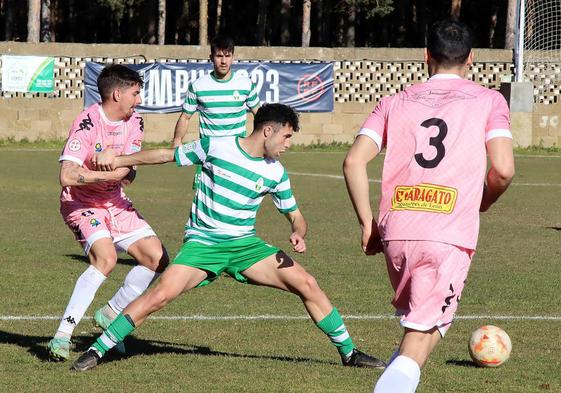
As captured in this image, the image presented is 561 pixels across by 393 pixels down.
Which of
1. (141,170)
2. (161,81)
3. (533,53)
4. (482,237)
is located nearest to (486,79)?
(533,53)

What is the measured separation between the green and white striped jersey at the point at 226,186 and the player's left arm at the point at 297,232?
171mm

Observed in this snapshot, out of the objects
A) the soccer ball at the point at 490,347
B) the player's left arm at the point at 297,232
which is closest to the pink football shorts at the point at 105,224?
the player's left arm at the point at 297,232

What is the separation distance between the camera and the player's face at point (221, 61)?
12.3 meters

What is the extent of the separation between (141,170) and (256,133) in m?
18.5

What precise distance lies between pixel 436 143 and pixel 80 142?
321 centimetres

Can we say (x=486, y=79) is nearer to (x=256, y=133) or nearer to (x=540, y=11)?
(x=540, y=11)

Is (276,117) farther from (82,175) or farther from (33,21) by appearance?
(33,21)

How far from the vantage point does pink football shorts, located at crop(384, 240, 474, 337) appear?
508 centimetres

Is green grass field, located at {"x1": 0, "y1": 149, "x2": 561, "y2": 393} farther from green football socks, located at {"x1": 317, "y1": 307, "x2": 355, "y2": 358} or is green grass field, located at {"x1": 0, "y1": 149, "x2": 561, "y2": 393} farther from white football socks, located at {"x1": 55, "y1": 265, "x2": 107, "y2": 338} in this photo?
white football socks, located at {"x1": 55, "y1": 265, "x2": 107, "y2": 338}

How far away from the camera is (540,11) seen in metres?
30.0

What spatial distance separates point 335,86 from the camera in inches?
1308

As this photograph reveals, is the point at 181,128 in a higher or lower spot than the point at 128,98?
lower

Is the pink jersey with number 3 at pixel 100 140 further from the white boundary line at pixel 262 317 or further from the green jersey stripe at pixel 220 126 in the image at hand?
the green jersey stripe at pixel 220 126

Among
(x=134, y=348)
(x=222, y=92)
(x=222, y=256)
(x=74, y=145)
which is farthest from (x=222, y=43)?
(x=222, y=256)
